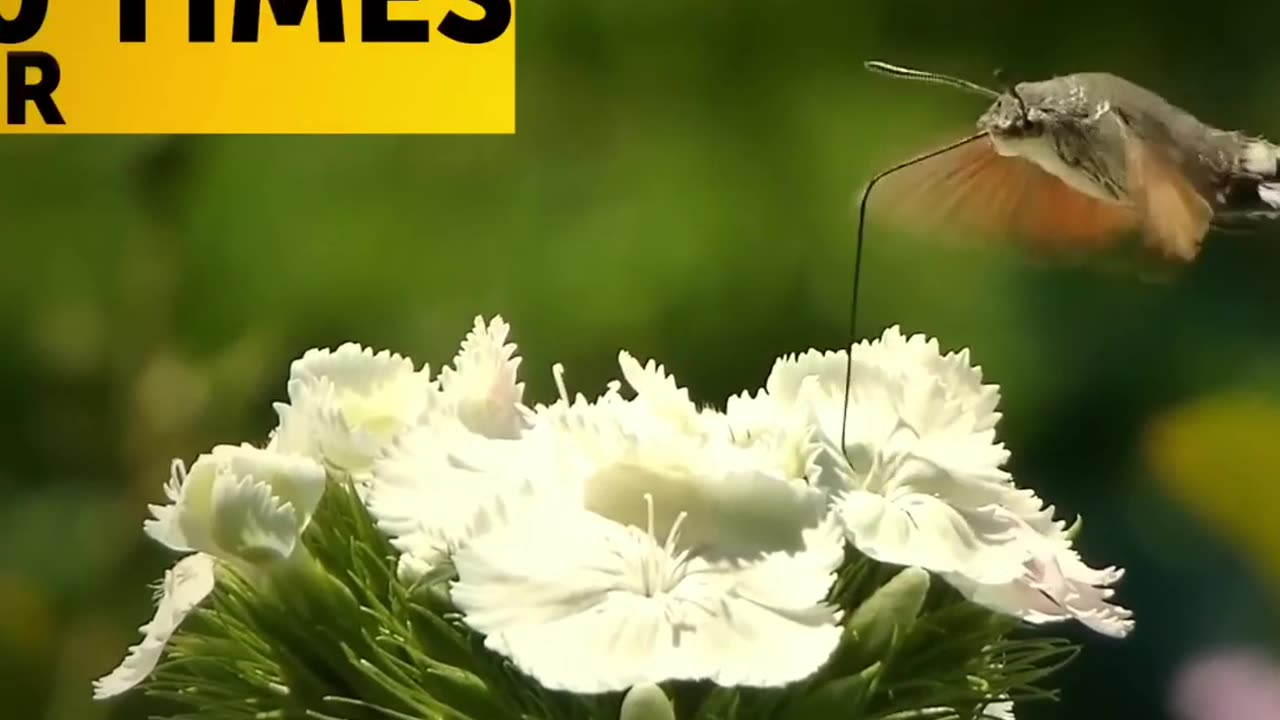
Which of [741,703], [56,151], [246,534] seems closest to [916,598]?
[741,703]

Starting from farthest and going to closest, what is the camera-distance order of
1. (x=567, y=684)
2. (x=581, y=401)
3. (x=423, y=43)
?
(x=423, y=43) < (x=581, y=401) < (x=567, y=684)

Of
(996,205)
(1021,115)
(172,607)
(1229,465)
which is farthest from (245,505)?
(1229,465)

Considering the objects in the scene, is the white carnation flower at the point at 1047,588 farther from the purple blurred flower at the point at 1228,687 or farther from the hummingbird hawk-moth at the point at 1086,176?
the purple blurred flower at the point at 1228,687

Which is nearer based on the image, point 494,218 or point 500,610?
point 500,610

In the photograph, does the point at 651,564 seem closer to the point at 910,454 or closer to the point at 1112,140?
the point at 910,454

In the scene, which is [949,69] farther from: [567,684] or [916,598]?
[567,684]

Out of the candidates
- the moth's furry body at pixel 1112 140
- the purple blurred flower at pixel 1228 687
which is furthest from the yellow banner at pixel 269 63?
the purple blurred flower at pixel 1228 687

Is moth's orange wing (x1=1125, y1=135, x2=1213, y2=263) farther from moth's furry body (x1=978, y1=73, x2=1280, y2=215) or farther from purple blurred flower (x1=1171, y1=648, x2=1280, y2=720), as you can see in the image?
purple blurred flower (x1=1171, y1=648, x2=1280, y2=720)
